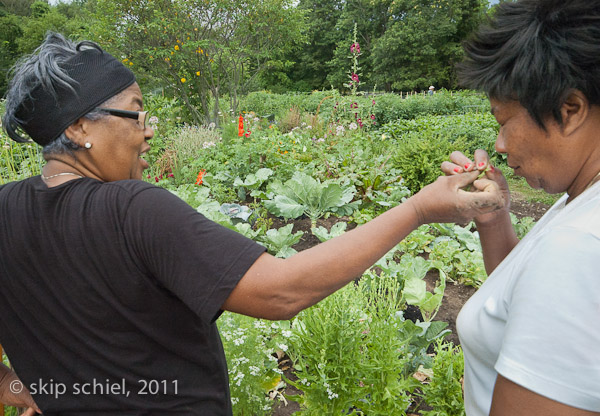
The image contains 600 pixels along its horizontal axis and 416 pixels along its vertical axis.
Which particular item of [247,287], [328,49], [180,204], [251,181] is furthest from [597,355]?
[328,49]

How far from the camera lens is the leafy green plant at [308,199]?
4629 millimetres

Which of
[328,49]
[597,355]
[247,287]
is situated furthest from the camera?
[328,49]

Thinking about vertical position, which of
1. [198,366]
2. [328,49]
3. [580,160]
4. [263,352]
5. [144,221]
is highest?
[328,49]

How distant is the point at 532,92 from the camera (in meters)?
1.03

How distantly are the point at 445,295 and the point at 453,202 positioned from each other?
2.43m

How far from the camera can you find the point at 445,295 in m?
3.38

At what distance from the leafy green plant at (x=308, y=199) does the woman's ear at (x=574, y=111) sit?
11.7 feet

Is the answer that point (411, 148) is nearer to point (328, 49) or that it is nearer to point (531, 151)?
point (531, 151)

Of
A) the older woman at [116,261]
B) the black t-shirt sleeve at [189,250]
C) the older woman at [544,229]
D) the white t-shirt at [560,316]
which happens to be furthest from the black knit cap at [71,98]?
the white t-shirt at [560,316]

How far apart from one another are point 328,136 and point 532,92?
6.42 meters

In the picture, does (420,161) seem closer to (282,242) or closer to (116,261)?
(282,242)

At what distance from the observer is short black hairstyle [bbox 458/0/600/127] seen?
940mm

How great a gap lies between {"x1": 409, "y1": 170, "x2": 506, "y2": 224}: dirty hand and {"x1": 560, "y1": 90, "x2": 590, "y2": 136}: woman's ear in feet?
0.80

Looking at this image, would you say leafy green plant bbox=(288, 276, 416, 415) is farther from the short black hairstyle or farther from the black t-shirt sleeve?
the short black hairstyle
